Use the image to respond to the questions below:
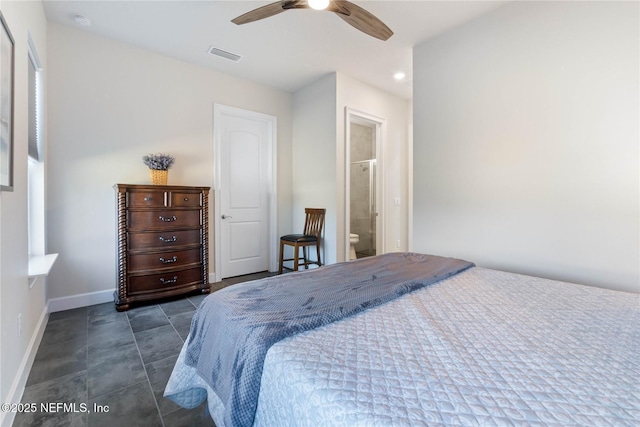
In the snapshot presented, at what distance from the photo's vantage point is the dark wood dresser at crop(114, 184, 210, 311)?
2.62 m

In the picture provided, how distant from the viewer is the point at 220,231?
143 inches

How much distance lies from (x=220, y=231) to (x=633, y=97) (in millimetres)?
3876

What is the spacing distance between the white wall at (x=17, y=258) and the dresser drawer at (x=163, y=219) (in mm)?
852

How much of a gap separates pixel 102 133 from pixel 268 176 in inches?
75.9

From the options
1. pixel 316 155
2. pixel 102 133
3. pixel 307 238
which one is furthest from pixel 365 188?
pixel 102 133

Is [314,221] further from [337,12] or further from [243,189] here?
[337,12]

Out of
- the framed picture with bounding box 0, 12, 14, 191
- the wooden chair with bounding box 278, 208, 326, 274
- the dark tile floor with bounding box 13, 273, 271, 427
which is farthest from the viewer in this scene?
the wooden chair with bounding box 278, 208, 326, 274

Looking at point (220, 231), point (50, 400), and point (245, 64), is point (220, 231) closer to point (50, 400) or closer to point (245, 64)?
point (245, 64)

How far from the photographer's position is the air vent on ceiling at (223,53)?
302 cm

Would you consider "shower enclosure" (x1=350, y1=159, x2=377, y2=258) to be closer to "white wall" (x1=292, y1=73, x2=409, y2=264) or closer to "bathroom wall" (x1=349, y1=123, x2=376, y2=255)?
"bathroom wall" (x1=349, y1=123, x2=376, y2=255)

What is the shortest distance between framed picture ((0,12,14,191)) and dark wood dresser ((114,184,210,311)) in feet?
3.90

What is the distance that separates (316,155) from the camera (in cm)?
381

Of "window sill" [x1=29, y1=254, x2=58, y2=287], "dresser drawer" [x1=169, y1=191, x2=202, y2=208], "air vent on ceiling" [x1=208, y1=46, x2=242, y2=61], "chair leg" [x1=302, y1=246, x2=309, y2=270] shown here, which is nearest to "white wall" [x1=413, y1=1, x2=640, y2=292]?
"chair leg" [x1=302, y1=246, x2=309, y2=270]

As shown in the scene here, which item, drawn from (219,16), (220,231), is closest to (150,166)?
(220,231)
